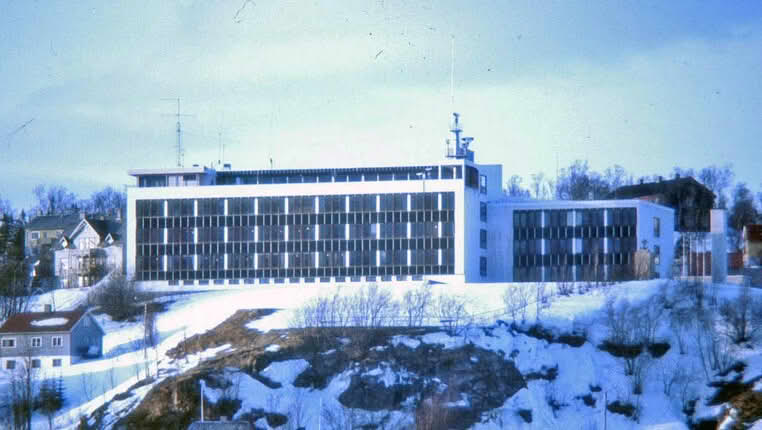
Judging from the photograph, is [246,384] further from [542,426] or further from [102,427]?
[542,426]

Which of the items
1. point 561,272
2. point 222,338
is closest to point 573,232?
point 561,272

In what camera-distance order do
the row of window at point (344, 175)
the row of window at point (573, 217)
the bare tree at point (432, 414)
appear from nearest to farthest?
the bare tree at point (432, 414), the row of window at point (344, 175), the row of window at point (573, 217)

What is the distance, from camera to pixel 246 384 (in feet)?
245

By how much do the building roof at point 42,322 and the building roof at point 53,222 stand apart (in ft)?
225

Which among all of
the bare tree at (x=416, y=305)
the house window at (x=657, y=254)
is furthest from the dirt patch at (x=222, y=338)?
the house window at (x=657, y=254)

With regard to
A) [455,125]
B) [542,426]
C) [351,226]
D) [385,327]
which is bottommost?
[542,426]

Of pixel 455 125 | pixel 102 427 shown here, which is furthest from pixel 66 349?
pixel 455 125

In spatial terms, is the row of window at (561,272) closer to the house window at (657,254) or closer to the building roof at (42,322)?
the house window at (657,254)

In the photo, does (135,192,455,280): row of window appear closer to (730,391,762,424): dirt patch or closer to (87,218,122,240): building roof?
(87,218,122,240): building roof

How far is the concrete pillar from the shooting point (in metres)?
94.1

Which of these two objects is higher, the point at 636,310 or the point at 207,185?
the point at 207,185

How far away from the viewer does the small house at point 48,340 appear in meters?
89.3

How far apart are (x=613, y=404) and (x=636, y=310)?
13.0 m

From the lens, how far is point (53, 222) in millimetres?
163750
